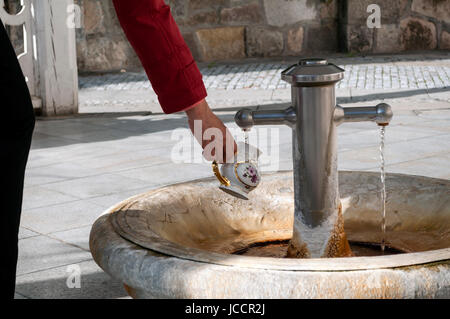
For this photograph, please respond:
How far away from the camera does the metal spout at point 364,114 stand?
166 cm

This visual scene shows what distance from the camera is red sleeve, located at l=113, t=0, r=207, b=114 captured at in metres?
1.44

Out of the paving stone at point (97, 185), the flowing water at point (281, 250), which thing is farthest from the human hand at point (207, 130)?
the paving stone at point (97, 185)

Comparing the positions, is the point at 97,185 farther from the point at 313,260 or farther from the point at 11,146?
the point at 313,260

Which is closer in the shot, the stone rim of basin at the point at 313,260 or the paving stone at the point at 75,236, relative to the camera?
the stone rim of basin at the point at 313,260

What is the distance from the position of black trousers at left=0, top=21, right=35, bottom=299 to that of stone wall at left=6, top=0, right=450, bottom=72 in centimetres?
768

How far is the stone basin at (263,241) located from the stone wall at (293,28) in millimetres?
7050

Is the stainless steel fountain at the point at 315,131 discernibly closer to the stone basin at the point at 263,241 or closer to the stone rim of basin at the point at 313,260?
the stone basin at the point at 263,241

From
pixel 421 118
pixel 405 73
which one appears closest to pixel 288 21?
pixel 405 73

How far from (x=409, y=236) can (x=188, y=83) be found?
0.89 metres

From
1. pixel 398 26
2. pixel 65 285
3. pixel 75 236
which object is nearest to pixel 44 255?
pixel 75 236

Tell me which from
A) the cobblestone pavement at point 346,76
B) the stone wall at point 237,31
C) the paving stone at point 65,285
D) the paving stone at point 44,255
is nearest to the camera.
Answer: the paving stone at point 65,285

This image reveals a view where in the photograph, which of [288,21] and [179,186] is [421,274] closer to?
[179,186]

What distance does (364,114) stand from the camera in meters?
1.68

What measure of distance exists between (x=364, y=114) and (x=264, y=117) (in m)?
0.23
